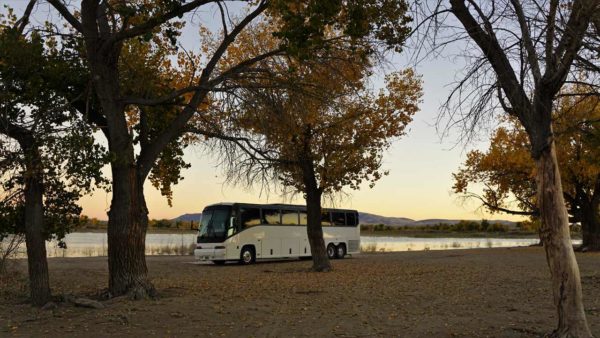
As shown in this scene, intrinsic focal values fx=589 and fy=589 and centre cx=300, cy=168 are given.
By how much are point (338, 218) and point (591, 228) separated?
1464cm

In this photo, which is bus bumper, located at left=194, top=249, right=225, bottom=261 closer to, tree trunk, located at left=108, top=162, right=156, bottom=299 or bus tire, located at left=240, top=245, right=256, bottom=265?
bus tire, located at left=240, top=245, right=256, bottom=265

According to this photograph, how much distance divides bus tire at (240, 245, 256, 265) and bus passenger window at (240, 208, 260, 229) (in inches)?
43.6

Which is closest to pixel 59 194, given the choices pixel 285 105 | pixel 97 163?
pixel 97 163

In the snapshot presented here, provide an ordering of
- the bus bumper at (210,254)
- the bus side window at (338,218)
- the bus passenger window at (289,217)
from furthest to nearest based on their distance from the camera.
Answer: the bus side window at (338,218) < the bus passenger window at (289,217) < the bus bumper at (210,254)

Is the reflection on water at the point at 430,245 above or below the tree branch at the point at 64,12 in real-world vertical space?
below

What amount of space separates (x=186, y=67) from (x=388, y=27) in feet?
38.4

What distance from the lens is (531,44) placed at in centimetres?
768

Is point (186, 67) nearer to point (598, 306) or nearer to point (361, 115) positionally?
point (361, 115)

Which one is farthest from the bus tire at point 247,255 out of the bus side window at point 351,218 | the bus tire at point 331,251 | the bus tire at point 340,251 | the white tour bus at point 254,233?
the bus side window at point 351,218

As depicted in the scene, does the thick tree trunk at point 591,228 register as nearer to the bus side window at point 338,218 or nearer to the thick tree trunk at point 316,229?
the bus side window at point 338,218

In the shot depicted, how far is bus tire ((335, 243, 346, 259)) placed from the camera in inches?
1368

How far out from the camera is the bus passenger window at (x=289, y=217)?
104 feet

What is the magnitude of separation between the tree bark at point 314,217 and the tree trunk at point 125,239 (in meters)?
8.54

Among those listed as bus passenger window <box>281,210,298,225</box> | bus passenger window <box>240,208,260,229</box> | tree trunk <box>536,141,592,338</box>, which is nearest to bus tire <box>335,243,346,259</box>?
bus passenger window <box>281,210,298,225</box>
